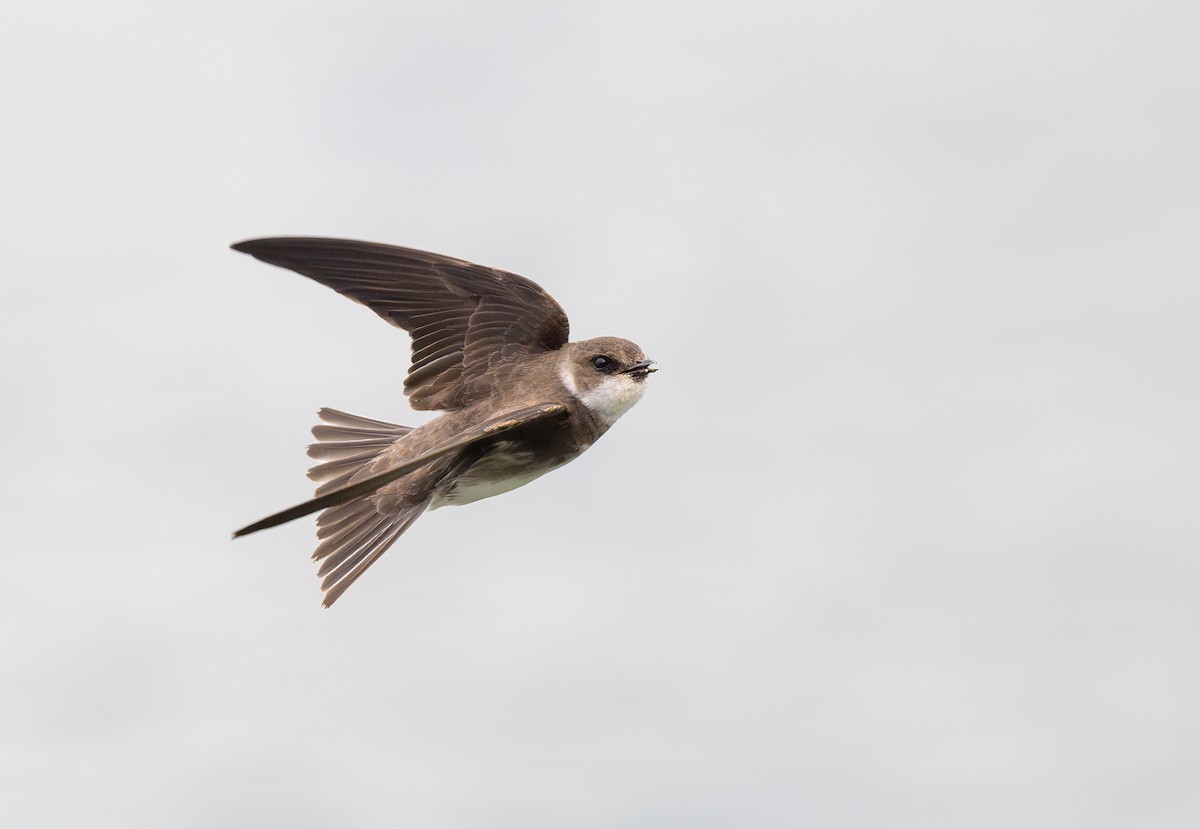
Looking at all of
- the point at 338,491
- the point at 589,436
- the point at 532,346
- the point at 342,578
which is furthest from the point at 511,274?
the point at 338,491

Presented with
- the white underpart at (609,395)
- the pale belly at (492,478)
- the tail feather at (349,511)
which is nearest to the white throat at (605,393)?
the white underpart at (609,395)

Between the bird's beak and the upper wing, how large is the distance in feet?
1.97

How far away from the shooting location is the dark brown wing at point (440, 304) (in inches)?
415

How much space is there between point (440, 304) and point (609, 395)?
4.52 feet

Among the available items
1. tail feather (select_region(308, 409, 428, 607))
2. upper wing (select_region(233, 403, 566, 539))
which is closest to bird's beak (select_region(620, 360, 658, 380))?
upper wing (select_region(233, 403, 566, 539))

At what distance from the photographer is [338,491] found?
7422 mm

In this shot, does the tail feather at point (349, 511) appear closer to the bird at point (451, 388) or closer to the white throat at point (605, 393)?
the bird at point (451, 388)

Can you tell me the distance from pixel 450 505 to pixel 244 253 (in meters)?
2.12

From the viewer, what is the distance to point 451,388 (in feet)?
34.4

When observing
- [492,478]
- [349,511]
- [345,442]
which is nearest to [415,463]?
[492,478]

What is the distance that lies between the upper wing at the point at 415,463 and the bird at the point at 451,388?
5cm

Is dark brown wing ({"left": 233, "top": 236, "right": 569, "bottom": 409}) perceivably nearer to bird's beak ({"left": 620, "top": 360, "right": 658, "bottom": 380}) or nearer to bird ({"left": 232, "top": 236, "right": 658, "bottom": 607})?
bird ({"left": 232, "top": 236, "right": 658, "bottom": 607})

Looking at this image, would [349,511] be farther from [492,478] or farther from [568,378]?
[568,378]

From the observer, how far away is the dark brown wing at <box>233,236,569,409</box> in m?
10.5
